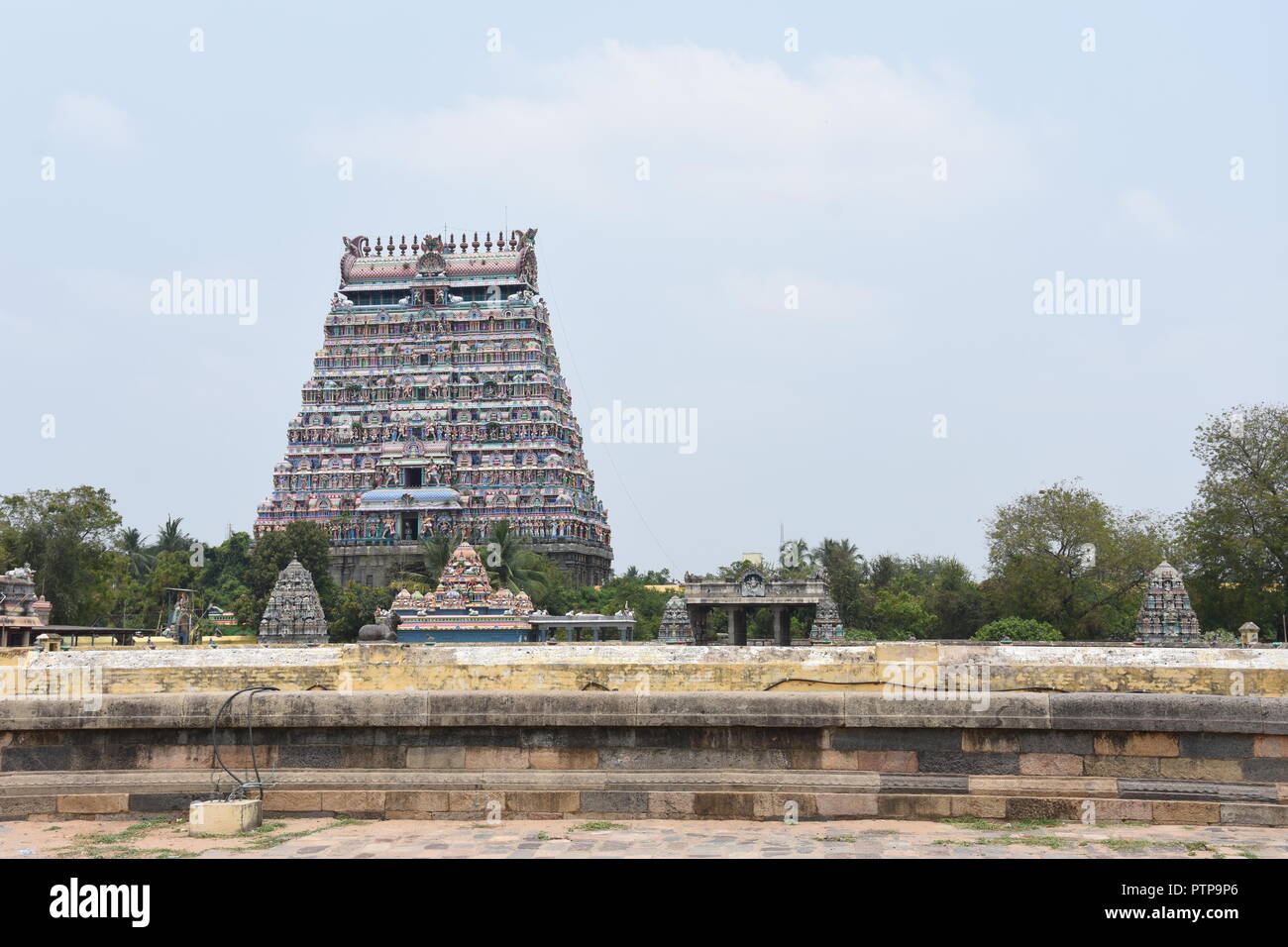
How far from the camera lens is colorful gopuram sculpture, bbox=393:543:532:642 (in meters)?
46.2

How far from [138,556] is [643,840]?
293 ft

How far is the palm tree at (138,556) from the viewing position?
9022 centimetres

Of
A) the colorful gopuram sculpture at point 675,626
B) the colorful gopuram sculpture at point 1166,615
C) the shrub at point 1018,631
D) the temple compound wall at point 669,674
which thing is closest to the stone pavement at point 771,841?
the temple compound wall at point 669,674

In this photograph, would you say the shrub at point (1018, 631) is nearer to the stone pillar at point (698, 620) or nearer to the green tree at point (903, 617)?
the green tree at point (903, 617)

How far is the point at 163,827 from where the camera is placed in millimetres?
10594

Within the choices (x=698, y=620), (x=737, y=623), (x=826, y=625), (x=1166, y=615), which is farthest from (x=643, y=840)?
(x=698, y=620)

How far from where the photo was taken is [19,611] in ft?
131

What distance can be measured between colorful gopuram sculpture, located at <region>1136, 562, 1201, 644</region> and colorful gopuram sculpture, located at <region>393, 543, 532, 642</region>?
21.2 meters

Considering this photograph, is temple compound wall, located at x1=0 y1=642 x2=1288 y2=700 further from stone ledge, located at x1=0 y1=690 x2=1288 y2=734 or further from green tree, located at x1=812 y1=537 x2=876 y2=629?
green tree, located at x1=812 y1=537 x2=876 y2=629

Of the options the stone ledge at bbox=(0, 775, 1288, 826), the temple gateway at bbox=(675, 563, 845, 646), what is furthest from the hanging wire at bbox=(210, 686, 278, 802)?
the temple gateway at bbox=(675, 563, 845, 646)

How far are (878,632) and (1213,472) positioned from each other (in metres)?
18.1

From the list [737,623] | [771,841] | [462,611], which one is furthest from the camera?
[737,623]

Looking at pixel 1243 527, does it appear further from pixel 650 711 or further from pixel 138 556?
pixel 138 556
